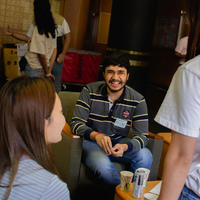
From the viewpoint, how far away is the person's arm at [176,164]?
1.08m

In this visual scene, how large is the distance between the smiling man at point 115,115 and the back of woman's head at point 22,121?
61.2 inches

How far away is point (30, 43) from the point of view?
400 centimetres

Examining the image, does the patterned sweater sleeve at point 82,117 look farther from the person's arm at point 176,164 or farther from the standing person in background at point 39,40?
the person's arm at point 176,164

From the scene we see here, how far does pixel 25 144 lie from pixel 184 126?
493mm

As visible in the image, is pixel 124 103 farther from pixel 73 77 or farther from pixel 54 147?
pixel 73 77

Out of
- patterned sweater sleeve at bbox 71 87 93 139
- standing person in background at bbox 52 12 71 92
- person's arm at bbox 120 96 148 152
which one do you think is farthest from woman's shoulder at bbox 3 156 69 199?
standing person in background at bbox 52 12 71 92

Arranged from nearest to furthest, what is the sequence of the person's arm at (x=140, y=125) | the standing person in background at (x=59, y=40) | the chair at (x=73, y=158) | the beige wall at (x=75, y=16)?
1. the chair at (x=73, y=158)
2. the person's arm at (x=140, y=125)
3. the standing person in background at (x=59, y=40)
4. the beige wall at (x=75, y=16)

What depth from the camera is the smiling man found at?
275 centimetres

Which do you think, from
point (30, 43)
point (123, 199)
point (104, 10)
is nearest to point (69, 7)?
point (104, 10)

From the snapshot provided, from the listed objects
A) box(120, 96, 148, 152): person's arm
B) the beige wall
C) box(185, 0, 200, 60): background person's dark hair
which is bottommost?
box(120, 96, 148, 152): person's arm

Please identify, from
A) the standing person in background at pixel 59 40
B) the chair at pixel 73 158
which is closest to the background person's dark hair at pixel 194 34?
the chair at pixel 73 158

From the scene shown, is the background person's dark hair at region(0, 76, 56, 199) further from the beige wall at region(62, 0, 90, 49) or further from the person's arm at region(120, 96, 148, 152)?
the beige wall at region(62, 0, 90, 49)

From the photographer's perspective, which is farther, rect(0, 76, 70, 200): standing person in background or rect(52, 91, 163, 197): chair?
rect(52, 91, 163, 197): chair

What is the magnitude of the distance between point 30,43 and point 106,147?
192cm
